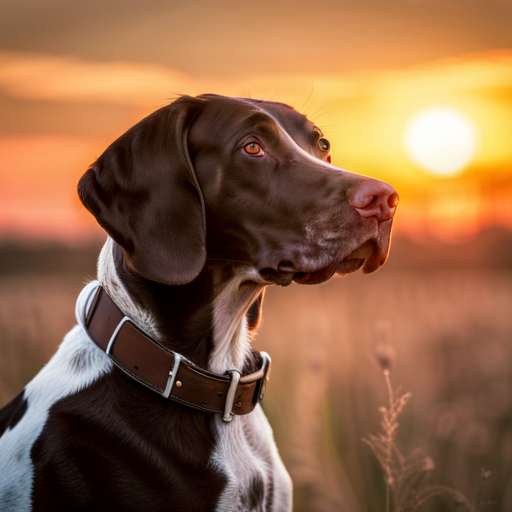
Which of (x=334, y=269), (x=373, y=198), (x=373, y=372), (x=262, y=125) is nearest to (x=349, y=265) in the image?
(x=334, y=269)

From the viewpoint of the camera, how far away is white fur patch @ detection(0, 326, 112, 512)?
8.59ft

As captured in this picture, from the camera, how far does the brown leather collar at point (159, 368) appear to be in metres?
2.57

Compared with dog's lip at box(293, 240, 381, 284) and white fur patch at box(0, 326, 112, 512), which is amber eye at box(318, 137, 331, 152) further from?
white fur patch at box(0, 326, 112, 512)

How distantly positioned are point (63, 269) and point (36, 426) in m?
3.03

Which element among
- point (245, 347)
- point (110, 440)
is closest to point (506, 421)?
point (245, 347)

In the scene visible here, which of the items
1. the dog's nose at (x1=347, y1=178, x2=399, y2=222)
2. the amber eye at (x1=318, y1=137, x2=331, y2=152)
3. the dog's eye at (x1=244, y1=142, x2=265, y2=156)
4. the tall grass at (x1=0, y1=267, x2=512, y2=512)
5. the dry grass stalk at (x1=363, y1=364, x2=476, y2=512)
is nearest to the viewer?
the dog's nose at (x1=347, y1=178, x2=399, y2=222)

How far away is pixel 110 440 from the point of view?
2570mm

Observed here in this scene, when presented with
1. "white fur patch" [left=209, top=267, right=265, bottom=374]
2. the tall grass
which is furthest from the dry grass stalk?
"white fur patch" [left=209, top=267, right=265, bottom=374]

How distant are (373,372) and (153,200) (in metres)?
2.10

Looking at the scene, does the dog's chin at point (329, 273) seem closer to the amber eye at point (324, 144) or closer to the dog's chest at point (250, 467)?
the dog's chest at point (250, 467)

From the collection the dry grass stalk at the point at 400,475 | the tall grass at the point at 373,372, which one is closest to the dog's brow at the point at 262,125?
the dry grass stalk at the point at 400,475

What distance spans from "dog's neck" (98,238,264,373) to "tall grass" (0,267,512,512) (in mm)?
1200

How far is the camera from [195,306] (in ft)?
9.12

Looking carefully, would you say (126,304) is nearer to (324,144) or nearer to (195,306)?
(195,306)
